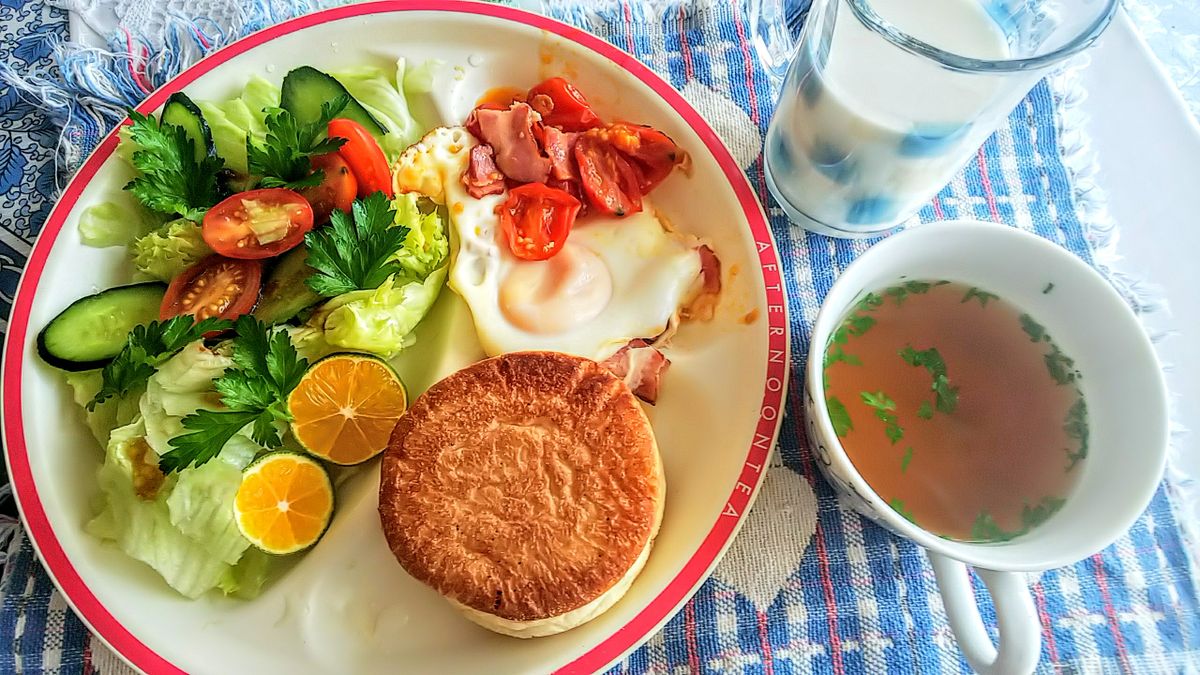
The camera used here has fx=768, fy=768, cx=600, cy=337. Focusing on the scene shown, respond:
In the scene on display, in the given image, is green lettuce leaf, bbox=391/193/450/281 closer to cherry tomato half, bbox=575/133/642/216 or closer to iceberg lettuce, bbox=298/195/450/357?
iceberg lettuce, bbox=298/195/450/357

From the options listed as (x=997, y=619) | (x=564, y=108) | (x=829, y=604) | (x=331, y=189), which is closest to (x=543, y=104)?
(x=564, y=108)

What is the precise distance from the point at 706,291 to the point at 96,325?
1263 millimetres

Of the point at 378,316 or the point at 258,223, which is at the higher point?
the point at 258,223

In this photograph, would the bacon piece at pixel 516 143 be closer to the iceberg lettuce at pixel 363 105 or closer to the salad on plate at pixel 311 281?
the salad on plate at pixel 311 281

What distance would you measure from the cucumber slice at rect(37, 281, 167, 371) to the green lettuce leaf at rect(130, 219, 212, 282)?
0.04 meters

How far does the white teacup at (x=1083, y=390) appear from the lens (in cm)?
117

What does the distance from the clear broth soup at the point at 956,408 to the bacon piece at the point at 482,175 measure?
799 mm

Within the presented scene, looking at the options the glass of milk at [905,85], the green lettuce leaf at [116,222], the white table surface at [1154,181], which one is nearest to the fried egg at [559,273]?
the glass of milk at [905,85]

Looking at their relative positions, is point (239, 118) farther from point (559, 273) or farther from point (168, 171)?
point (559, 273)

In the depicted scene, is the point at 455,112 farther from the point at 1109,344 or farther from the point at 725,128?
the point at 1109,344

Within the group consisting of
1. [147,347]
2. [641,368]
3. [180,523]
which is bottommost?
[180,523]

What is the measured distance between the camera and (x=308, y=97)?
1.72 metres

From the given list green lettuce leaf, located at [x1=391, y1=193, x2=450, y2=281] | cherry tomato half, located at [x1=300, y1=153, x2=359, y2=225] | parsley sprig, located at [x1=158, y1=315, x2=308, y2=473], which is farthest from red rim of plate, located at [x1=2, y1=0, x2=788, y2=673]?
green lettuce leaf, located at [x1=391, y1=193, x2=450, y2=281]

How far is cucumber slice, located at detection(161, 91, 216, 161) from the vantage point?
5.52ft
